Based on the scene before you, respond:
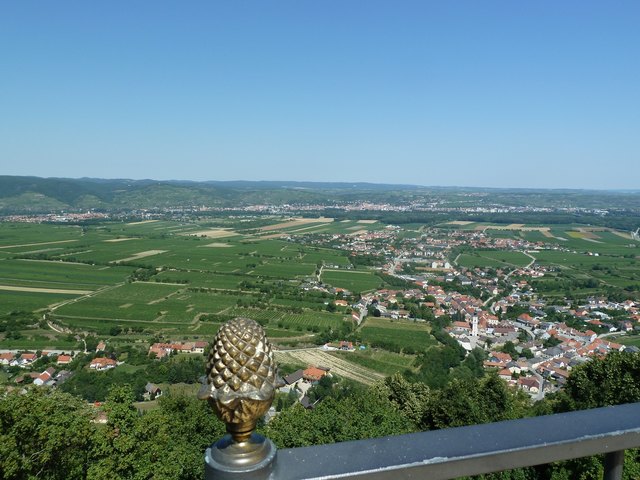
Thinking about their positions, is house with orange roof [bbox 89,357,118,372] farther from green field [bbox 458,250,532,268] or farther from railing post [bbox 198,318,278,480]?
green field [bbox 458,250,532,268]

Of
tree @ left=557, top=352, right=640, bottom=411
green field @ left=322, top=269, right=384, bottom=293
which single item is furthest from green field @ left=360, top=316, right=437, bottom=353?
tree @ left=557, top=352, right=640, bottom=411

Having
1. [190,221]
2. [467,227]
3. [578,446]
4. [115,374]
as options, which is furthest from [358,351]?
[190,221]

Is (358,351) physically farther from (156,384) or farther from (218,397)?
(218,397)

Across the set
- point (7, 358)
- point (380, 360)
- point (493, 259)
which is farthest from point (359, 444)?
point (493, 259)

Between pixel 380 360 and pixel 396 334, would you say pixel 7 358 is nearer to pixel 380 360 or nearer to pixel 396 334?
pixel 380 360

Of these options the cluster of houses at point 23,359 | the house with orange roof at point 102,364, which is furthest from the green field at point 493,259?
the cluster of houses at point 23,359

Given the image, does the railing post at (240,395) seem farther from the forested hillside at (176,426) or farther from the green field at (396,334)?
the green field at (396,334)
